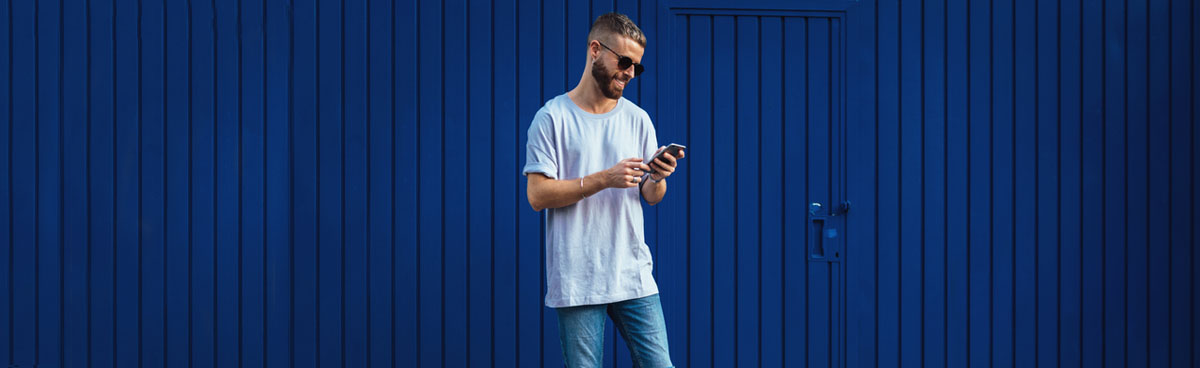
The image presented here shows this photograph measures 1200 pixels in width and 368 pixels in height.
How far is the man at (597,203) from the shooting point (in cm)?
187

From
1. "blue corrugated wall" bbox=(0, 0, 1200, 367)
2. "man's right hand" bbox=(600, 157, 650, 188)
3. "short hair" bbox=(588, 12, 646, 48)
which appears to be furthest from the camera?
"blue corrugated wall" bbox=(0, 0, 1200, 367)

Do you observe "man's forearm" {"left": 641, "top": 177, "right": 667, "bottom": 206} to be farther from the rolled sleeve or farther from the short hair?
the short hair

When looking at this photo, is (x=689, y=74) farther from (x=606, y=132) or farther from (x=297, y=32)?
(x=297, y=32)

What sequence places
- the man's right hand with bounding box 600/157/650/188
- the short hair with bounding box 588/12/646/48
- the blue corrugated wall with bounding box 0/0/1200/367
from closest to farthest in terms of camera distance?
1. the man's right hand with bounding box 600/157/650/188
2. the short hair with bounding box 588/12/646/48
3. the blue corrugated wall with bounding box 0/0/1200/367

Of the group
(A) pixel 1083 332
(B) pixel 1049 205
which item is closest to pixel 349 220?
(B) pixel 1049 205

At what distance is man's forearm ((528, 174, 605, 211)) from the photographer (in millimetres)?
1824

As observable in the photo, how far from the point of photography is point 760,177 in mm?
2838

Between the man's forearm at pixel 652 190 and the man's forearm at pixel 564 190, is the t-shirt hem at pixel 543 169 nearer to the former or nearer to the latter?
the man's forearm at pixel 564 190

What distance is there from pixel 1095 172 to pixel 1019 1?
86cm

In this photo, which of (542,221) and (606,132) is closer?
(606,132)

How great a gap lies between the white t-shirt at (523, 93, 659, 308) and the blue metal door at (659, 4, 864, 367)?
0.88 m

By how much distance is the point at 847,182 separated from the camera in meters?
2.84

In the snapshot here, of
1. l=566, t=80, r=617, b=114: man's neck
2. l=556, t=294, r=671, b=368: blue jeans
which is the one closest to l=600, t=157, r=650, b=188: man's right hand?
l=566, t=80, r=617, b=114: man's neck

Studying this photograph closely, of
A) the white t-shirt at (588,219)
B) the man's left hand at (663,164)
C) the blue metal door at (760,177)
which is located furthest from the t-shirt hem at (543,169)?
the blue metal door at (760,177)
